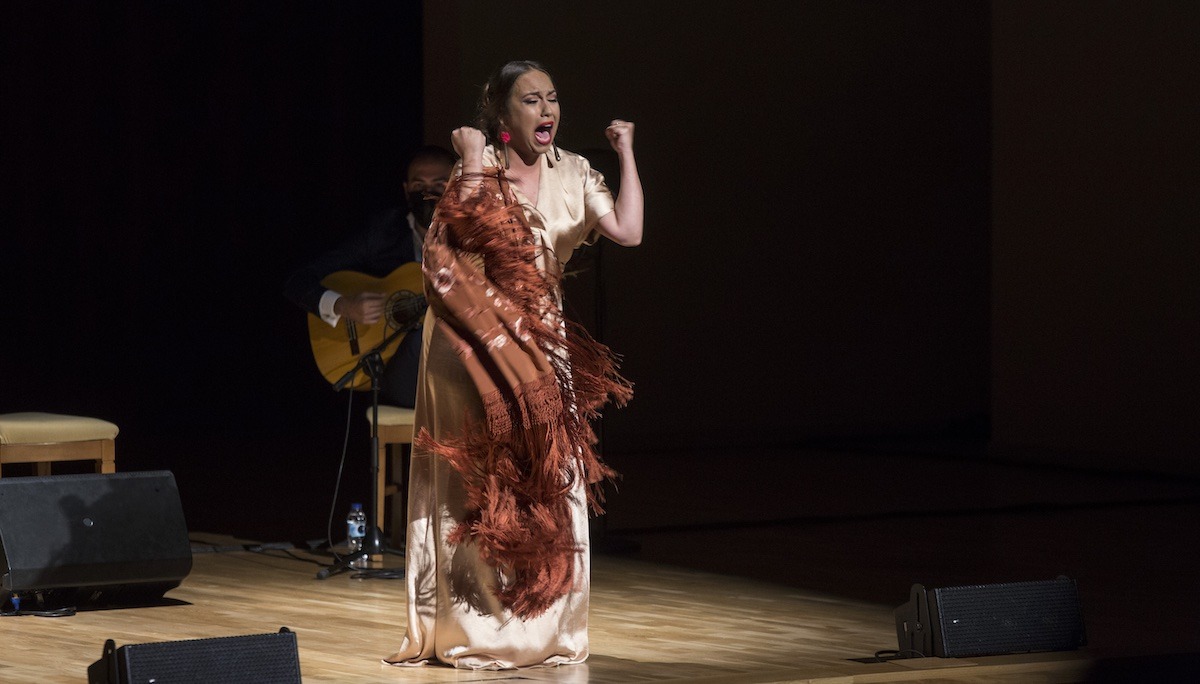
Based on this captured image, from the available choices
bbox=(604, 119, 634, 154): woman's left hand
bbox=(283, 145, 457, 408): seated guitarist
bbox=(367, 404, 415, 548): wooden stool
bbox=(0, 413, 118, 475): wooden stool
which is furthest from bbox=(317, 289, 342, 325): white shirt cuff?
bbox=(604, 119, 634, 154): woman's left hand

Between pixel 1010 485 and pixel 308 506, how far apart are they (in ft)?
9.52

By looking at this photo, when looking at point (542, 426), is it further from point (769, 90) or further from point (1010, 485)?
point (769, 90)

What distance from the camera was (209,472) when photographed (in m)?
8.52

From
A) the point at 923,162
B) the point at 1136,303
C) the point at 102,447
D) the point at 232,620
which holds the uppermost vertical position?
the point at 923,162

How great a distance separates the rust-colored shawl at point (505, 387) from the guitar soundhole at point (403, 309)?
5.47 feet

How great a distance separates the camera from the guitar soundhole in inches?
227

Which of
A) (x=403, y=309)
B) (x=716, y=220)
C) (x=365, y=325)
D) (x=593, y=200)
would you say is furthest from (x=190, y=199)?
(x=593, y=200)

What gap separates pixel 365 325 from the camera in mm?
6031

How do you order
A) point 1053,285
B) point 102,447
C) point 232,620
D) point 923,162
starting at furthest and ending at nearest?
point 923,162, point 1053,285, point 102,447, point 232,620

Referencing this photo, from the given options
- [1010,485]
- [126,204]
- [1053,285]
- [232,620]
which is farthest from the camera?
[126,204]

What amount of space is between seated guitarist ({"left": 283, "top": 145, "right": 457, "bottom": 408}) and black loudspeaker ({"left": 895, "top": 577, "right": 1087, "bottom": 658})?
7.49 ft

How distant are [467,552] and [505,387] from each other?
1.17 ft

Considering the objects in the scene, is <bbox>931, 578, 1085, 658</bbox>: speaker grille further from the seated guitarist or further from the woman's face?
the seated guitarist

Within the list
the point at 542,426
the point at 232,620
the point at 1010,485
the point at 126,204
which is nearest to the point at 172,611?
the point at 232,620
